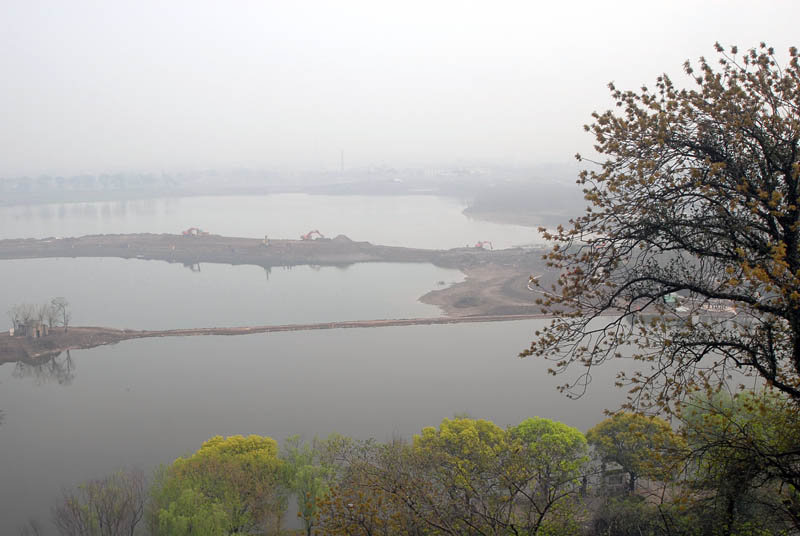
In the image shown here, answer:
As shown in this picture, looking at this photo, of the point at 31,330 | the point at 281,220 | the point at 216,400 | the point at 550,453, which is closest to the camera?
the point at 550,453

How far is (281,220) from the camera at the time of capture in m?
32.3

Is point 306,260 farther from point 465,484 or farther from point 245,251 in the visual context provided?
point 465,484

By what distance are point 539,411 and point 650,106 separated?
6306mm

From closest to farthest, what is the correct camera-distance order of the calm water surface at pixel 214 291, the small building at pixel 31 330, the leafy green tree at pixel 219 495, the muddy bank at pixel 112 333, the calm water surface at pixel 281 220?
the leafy green tree at pixel 219 495 → the muddy bank at pixel 112 333 → the small building at pixel 31 330 → the calm water surface at pixel 214 291 → the calm water surface at pixel 281 220

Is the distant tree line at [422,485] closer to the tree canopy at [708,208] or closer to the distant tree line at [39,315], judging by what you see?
the tree canopy at [708,208]

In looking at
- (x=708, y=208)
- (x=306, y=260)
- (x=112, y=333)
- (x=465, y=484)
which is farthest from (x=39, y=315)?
(x=708, y=208)

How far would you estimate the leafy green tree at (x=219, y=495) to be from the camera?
430cm

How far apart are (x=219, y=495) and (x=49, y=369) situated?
779 cm

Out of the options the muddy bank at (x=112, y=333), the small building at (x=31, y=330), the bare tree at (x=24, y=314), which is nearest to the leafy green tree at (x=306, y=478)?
the muddy bank at (x=112, y=333)

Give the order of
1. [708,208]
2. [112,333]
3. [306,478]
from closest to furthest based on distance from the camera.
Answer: [708,208] < [306,478] < [112,333]

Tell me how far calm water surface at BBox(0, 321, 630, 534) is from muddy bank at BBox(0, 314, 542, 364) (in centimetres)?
56

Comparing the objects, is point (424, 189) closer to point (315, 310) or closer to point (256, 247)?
point (256, 247)

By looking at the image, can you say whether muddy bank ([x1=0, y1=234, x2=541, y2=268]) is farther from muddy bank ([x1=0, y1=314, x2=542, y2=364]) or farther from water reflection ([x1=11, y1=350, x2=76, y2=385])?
water reflection ([x1=11, y1=350, x2=76, y2=385])

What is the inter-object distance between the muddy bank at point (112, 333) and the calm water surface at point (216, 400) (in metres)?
0.56
